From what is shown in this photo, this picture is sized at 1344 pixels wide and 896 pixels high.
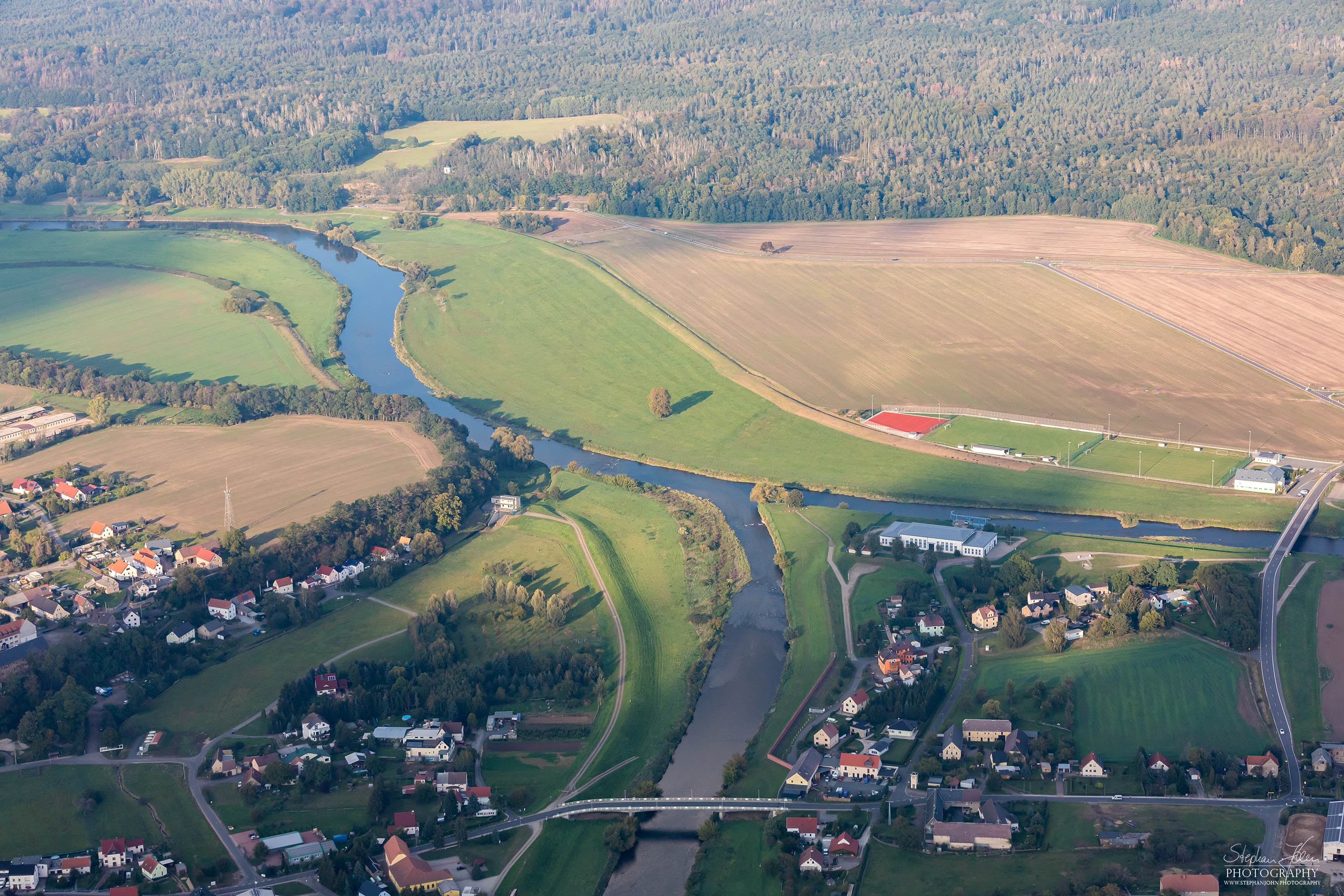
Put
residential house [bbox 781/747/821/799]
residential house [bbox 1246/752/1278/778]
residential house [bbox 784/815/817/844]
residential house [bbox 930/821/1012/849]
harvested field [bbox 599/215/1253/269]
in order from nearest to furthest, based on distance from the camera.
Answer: residential house [bbox 930/821/1012/849], residential house [bbox 784/815/817/844], residential house [bbox 1246/752/1278/778], residential house [bbox 781/747/821/799], harvested field [bbox 599/215/1253/269]

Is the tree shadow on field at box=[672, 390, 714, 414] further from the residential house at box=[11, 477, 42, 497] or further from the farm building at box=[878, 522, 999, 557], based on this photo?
the residential house at box=[11, 477, 42, 497]

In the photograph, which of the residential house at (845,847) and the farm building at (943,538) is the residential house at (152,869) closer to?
the residential house at (845,847)

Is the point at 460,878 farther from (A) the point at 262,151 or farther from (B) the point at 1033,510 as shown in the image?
(A) the point at 262,151

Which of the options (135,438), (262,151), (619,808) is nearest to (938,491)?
(619,808)

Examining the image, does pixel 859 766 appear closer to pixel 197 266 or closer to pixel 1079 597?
pixel 1079 597

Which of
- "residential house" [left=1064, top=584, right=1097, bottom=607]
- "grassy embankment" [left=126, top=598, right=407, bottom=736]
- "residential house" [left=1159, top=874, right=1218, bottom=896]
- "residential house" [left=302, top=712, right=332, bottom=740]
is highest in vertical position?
"residential house" [left=1159, top=874, right=1218, bottom=896]

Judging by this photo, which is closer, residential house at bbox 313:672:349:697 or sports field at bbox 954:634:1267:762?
sports field at bbox 954:634:1267:762

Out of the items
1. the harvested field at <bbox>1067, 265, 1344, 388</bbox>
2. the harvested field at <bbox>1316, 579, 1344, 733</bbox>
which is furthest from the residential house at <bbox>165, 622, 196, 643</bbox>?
the harvested field at <bbox>1067, 265, 1344, 388</bbox>

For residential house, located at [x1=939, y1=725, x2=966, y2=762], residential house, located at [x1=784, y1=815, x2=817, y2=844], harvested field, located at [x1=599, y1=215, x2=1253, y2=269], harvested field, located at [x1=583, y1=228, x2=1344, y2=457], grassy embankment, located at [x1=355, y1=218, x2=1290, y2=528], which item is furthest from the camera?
harvested field, located at [x1=599, y1=215, x2=1253, y2=269]

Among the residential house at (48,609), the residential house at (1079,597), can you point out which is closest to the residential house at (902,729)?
the residential house at (1079,597)
